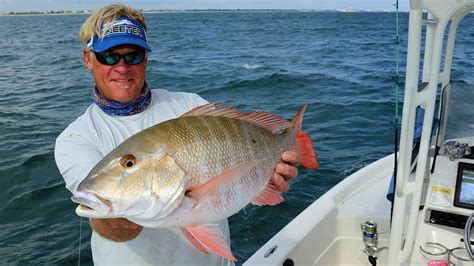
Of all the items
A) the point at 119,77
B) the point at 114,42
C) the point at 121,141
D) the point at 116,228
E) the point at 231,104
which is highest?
the point at 114,42

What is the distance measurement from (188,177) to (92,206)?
324mm

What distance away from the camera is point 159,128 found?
1642 mm

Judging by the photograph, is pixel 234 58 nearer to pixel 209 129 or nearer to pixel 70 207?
pixel 70 207

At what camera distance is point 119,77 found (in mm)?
2146

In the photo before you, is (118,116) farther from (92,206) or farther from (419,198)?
(419,198)

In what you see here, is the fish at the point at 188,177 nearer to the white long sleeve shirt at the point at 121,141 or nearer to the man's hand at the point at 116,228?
the man's hand at the point at 116,228

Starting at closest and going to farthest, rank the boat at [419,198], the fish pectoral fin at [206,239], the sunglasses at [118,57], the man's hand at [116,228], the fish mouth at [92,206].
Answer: the fish mouth at [92,206] < the fish pectoral fin at [206,239] < the man's hand at [116,228] < the sunglasses at [118,57] < the boat at [419,198]

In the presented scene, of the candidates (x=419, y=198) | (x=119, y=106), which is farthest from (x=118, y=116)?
(x=419, y=198)

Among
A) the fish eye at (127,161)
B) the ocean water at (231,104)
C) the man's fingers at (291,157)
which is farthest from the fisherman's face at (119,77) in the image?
the ocean water at (231,104)

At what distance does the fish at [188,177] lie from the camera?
58.3 inches

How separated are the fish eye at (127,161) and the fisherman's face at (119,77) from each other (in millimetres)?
703

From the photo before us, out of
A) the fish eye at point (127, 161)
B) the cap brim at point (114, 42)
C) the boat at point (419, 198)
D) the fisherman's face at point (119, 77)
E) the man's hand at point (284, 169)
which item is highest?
the cap brim at point (114, 42)

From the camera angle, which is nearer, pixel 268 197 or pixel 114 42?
pixel 268 197

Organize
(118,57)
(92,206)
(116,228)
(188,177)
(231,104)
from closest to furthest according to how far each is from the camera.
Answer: (92,206)
(188,177)
(116,228)
(118,57)
(231,104)
